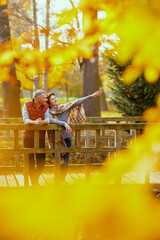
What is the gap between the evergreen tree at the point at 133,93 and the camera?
9523 millimetres

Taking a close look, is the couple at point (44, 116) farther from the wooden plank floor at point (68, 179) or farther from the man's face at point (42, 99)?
the wooden plank floor at point (68, 179)

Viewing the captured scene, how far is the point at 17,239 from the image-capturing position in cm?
510

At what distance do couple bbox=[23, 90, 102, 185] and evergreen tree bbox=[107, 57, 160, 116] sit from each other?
11.1 ft

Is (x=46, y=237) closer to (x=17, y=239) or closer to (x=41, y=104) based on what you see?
(x=17, y=239)

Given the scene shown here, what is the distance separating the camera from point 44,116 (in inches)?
240

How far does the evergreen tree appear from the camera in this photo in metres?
9.52

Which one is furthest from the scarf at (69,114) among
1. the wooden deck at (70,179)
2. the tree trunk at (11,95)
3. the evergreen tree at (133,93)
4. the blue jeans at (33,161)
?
the tree trunk at (11,95)

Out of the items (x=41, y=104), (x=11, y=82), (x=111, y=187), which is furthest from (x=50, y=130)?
(x=11, y=82)

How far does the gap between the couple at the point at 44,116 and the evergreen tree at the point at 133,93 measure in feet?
11.1

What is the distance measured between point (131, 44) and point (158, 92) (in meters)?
7.93

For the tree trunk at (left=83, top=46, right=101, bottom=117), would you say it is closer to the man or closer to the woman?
the woman

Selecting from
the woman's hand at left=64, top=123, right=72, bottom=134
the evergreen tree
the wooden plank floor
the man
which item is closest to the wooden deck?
the wooden plank floor

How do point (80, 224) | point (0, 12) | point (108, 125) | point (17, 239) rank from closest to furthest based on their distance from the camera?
point (17, 239) → point (80, 224) → point (108, 125) → point (0, 12)

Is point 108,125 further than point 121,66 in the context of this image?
No
